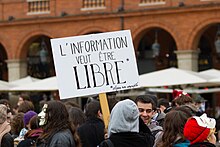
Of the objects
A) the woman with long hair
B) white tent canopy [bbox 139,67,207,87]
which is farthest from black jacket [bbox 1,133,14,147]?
white tent canopy [bbox 139,67,207,87]

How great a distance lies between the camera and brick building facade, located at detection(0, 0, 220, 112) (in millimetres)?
24672

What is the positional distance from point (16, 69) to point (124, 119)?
73.6 ft

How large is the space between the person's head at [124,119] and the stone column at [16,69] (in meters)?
22.3

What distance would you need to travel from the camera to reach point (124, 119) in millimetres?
6070

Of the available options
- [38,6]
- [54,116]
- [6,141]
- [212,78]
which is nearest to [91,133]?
[6,141]

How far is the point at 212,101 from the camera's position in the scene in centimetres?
2733


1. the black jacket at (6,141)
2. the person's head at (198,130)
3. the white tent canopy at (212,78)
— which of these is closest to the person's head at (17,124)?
the black jacket at (6,141)

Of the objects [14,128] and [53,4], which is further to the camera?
[53,4]

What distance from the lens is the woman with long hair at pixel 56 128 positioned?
6.36m

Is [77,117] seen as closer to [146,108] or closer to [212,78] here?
[146,108]

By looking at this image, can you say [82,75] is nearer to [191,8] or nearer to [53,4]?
[191,8]

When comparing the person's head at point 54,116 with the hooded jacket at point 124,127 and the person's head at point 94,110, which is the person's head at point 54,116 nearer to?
the hooded jacket at point 124,127

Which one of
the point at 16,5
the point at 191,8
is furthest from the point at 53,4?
the point at 191,8

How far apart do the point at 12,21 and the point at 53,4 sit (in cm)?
209
